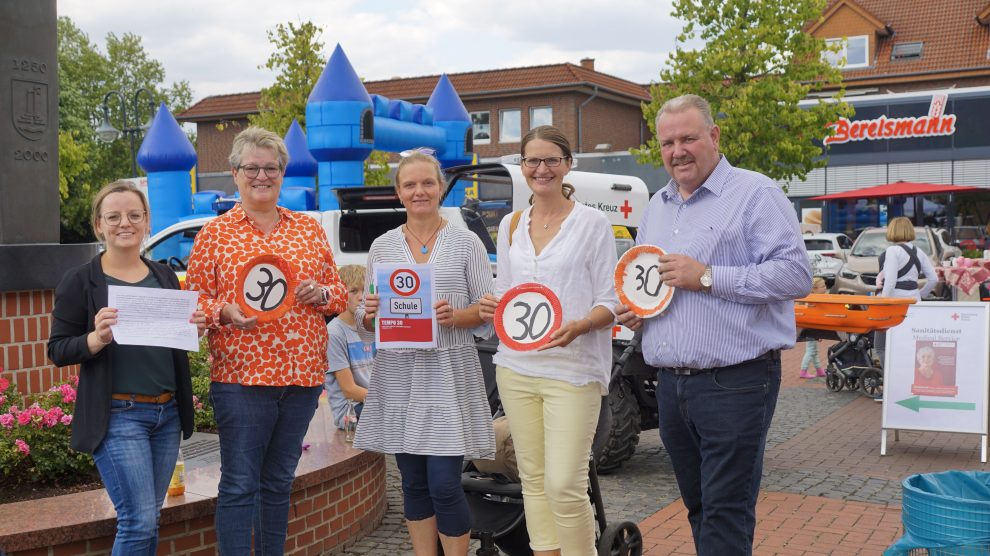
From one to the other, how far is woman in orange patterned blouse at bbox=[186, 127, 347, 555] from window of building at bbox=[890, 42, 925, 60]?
4195cm

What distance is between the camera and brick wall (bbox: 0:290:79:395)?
5.23m

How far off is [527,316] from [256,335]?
3.54 feet

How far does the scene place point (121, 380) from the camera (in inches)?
136

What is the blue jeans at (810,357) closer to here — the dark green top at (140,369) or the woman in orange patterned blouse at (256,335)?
the woman in orange patterned blouse at (256,335)

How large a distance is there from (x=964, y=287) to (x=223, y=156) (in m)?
44.5

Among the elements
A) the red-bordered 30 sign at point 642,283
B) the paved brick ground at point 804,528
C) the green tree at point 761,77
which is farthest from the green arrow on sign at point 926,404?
the green tree at point 761,77

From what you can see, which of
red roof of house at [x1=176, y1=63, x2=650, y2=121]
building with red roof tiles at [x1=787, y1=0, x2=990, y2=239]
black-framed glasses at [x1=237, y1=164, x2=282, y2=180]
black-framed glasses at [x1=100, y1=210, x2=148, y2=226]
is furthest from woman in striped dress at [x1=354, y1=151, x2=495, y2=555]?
red roof of house at [x1=176, y1=63, x2=650, y2=121]

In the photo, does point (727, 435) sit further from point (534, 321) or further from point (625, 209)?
point (625, 209)

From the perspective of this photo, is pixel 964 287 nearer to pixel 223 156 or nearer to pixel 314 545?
pixel 314 545

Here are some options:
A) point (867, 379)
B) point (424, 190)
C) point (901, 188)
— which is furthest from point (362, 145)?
point (901, 188)

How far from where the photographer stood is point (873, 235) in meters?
22.7

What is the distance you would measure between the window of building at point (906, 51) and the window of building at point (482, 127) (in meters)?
17.7

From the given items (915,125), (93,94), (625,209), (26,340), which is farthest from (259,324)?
(93,94)

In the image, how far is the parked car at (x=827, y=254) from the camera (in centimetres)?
2355
